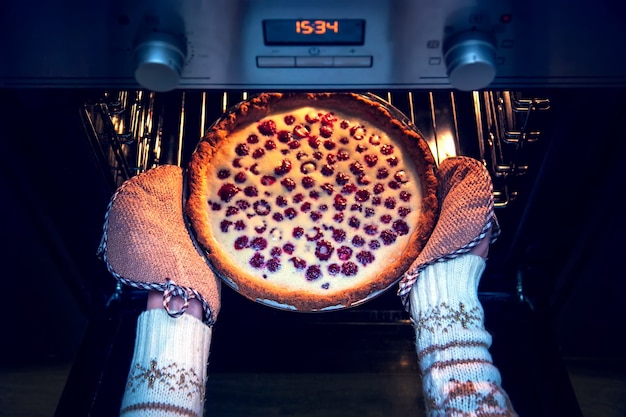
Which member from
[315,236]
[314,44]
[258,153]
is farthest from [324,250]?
[314,44]

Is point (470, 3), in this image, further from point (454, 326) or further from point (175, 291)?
point (175, 291)

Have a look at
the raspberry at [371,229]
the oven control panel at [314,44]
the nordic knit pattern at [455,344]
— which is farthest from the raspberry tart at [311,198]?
the oven control panel at [314,44]

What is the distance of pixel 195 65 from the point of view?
847mm

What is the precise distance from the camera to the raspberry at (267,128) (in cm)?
140

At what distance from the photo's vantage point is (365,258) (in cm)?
130

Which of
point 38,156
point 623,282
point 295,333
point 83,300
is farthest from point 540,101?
point 83,300

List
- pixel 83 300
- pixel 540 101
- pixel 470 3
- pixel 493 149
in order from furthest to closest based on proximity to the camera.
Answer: pixel 83 300, pixel 493 149, pixel 540 101, pixel 470 3

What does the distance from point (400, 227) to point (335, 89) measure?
1.63 feet

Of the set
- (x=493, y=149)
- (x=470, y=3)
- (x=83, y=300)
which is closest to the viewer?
(x=470, y=3)

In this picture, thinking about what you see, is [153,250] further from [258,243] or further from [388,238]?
[388,238]

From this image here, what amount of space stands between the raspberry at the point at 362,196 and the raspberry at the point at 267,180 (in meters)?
0.17

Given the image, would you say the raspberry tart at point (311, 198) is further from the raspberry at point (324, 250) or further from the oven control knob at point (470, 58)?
the oven control knob at point (470, 58)

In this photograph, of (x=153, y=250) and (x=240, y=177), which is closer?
(x=153, y=250)

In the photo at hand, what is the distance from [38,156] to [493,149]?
2.76 feet
